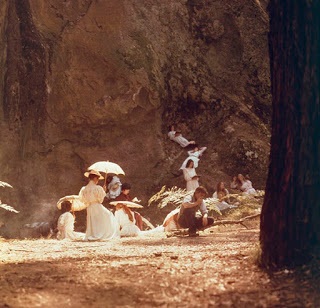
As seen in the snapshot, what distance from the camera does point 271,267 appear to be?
4.27 metres

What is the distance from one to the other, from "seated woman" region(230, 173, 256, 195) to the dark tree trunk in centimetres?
1368

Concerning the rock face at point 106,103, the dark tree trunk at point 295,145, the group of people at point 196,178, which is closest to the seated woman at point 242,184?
the group of people at point 196,178

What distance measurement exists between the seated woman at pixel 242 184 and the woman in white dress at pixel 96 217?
702 centimetres

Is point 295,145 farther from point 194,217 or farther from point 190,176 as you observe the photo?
point 190,176

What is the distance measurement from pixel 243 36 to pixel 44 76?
839 centimetres

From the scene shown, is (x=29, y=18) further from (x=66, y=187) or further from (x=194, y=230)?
(x=194, y=230)

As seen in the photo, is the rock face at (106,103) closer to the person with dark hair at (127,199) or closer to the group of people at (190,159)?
the group of people at (190,159)

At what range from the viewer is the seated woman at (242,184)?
18028mm

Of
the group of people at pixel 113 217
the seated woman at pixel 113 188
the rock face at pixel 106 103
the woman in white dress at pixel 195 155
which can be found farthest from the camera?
the rock face at pixel 106 103

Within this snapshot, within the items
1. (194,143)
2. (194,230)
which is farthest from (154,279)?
(194,143)

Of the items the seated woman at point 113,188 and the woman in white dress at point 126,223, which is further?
the seated woman at point 113,188

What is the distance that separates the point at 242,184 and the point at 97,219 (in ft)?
25.0

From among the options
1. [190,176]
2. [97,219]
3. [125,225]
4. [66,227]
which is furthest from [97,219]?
[190,176]

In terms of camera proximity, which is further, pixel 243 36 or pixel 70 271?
pixel 243 36
